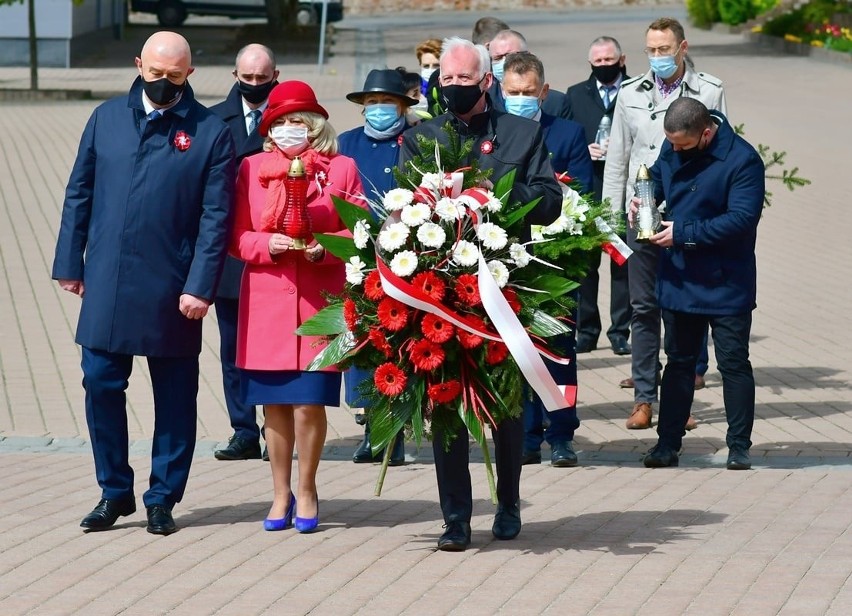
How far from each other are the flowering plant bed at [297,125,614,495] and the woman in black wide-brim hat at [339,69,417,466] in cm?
191

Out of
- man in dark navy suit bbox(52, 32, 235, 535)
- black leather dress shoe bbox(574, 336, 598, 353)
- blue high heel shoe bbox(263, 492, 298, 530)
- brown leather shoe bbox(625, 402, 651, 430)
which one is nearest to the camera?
man in dark navy suit bbox(52, 32, 235, 535)

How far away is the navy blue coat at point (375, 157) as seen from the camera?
8.16 metres

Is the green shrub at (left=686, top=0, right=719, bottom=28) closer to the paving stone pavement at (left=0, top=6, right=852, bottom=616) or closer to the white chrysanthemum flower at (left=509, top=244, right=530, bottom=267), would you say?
the paving stone pavement at (left=0, top=6, right=852, bottom=616)

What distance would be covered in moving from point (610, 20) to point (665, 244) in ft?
126

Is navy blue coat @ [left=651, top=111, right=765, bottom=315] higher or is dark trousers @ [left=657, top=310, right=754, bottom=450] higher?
navy blue coat @ [left=651, top=111, right=765, bottom=315]

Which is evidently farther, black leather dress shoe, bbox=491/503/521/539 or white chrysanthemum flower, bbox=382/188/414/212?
Answer: black leather dress shoe, bbox=491/503/521/539

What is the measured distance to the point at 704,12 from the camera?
141 ft

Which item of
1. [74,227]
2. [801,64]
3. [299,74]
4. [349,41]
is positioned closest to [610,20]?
[349,41]

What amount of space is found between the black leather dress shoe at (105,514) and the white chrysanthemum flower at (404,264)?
1.69m

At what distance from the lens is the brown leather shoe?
906cm

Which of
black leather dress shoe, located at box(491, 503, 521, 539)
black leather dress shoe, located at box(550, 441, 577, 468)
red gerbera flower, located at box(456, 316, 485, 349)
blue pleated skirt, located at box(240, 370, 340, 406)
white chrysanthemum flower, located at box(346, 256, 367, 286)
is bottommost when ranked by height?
black leather dress shoe, located at box(550, 441, 577, 468)

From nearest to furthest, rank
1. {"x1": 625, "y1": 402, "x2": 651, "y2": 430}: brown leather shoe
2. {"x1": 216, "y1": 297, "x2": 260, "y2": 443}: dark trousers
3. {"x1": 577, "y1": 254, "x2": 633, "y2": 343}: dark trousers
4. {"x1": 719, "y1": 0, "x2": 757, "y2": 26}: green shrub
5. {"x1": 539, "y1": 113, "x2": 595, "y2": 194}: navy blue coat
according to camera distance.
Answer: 1. {"x1": 216, "y1": 297, "x2": 260, "y2": 443}: dark trousers
2. {"x1": 539, "y1": 113, "x2": 595, "y2": 194}: navy blue coat
3. {"x1": 625, "y1": 402, "x2": 651, "y2": 430}: brown leather shoe
4. {"x1": 577, "y1": 254, "x2": 633, "y2": 343}: dark trousers
5. {"x1": 719, "y1": 0, "x2": 757, "y2": 26}: green shrub

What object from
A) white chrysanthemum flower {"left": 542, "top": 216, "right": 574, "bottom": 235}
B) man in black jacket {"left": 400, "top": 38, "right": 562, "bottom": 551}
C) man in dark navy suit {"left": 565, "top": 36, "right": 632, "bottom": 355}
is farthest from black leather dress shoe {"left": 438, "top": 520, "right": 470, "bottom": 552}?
man in dark navy suit {"left": 565, "top": 36, "right": 632, "bottom": 355}

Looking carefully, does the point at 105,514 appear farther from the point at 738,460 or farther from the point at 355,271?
the point at 738,460
